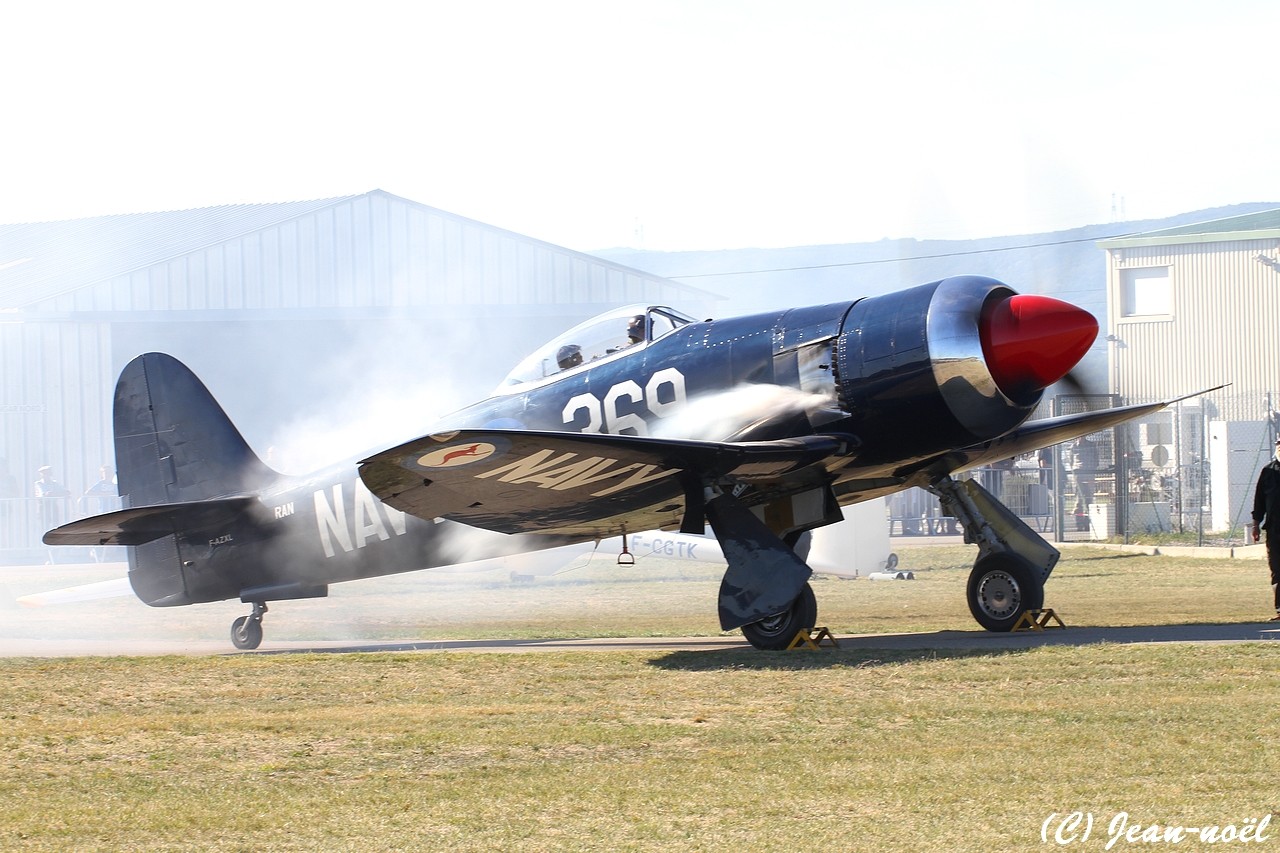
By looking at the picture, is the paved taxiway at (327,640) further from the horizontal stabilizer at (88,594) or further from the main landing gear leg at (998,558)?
the horizontal stabilizer at (88,594)

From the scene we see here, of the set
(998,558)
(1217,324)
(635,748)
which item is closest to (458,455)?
(635,748)

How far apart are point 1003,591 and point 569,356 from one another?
14.3 feet

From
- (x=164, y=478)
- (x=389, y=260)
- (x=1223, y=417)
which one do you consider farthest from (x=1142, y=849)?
(x=389, y=260)

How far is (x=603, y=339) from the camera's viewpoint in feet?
40.6

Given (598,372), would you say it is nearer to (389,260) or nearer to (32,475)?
(389,260)

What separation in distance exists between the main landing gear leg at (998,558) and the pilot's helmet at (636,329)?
302 centimetres

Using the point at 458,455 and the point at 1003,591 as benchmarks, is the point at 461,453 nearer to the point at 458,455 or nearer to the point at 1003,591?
the point at 458,455

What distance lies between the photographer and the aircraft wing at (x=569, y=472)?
32.2 ft

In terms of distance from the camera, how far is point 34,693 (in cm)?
1001

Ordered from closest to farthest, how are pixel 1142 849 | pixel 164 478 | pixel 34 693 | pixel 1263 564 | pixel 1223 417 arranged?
1. pixel 1142 849
2. pixel 34 693
3. pixel 164 478
4. pixel 1263 564
5. pixel 1223 417

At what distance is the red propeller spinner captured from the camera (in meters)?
10.5

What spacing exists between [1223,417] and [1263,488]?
18331mm

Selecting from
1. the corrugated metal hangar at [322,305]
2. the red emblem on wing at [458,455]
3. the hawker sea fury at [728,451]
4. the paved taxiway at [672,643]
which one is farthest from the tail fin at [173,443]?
the corrugated metal hangar at [322,305]

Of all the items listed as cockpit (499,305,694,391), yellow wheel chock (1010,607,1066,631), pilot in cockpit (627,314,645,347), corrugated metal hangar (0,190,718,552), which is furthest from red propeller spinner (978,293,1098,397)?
corrugated metal hangar (0,190,718,552)
